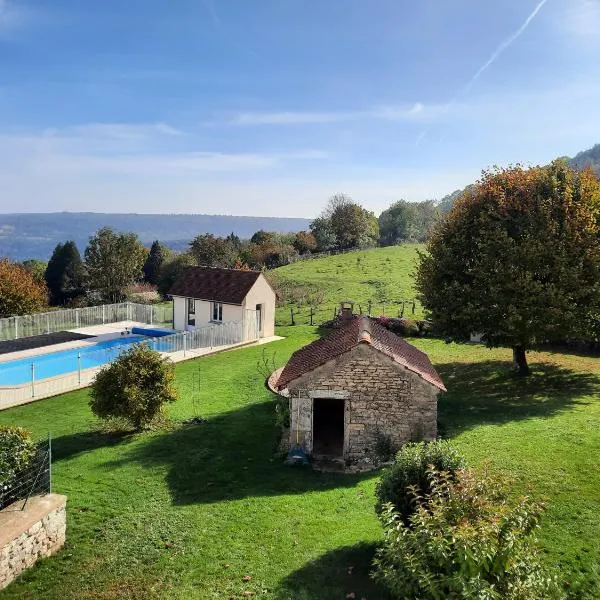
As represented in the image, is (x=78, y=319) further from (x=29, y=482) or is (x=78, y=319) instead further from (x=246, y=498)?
(x=246, y=498)

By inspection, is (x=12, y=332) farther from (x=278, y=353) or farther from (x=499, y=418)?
(x=499, y=418)

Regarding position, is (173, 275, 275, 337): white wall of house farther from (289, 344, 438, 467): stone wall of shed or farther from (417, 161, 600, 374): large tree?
(289, 344, 438, 467): stone wall of shed

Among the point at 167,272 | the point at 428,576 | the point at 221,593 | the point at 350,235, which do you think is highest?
the point at 350,235

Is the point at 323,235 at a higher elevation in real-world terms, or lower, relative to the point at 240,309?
higher

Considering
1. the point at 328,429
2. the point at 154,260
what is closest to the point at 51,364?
the point at 328,429

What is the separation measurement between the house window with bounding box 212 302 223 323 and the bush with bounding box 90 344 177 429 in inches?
709

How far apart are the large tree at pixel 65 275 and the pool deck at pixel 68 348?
19.0 m

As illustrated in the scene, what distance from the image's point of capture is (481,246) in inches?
941

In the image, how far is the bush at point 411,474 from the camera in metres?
11.5

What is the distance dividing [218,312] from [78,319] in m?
10.8

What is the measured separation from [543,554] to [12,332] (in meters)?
34.0

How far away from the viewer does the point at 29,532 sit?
1161 cm

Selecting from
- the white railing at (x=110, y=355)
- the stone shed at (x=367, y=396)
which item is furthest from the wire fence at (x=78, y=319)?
the stone shed at (x=367, y=396)

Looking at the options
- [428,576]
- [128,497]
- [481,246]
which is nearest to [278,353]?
[481,246]
